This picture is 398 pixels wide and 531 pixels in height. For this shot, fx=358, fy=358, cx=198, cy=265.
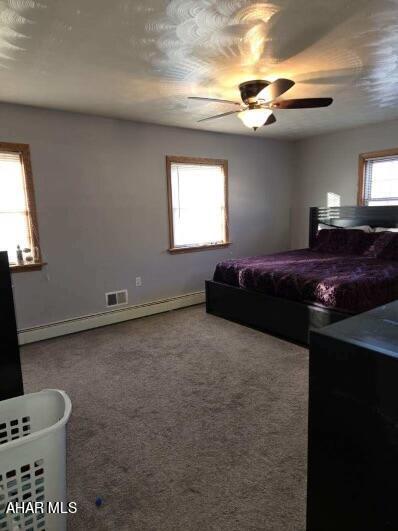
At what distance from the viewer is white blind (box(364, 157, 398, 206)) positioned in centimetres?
482

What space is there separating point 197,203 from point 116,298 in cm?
173

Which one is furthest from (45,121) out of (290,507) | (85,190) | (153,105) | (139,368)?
(290,507)

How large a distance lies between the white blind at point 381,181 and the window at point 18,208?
439 cm

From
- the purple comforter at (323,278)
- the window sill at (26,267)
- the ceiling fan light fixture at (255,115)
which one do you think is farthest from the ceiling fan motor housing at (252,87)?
the window sill at (26,267)

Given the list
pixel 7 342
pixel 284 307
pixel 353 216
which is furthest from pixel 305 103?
pixel 353 216

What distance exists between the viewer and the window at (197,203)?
15.7 ft

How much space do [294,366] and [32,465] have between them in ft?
7.63

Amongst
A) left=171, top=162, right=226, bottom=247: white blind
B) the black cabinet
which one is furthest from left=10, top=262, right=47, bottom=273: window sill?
the black cabinet

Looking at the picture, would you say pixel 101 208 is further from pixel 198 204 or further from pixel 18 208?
pixel 198 204

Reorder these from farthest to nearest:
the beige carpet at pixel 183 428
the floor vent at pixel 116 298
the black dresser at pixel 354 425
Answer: the floor vent at pixel 116 298
the beige carpet at pixel 183 428
the black dresser at pixel 354 425

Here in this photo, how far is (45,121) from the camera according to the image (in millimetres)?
3707

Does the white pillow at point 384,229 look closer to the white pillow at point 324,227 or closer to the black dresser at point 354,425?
the white pillow at point 324,227

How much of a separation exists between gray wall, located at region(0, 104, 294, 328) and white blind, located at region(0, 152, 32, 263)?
0.50 feet

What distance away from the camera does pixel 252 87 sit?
2930 millimetres
